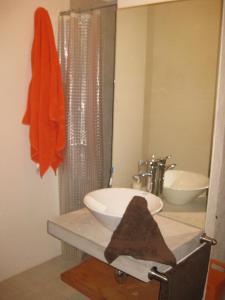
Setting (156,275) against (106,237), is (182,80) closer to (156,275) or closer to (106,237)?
(106,237)

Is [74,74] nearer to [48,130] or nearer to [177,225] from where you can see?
[48,130]

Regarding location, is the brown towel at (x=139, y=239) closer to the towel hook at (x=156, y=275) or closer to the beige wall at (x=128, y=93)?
the towel hook at (x=156, y=275)

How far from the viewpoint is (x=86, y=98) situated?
94.1 inches

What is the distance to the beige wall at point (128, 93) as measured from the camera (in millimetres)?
2107

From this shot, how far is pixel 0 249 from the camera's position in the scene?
2.34 m

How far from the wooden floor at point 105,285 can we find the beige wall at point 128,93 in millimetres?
645

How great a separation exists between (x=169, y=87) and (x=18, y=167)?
1.30m

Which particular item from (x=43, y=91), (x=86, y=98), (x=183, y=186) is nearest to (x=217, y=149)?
(x=183, y=186)

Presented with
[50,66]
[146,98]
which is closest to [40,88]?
[50,66]

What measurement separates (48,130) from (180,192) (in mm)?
1092

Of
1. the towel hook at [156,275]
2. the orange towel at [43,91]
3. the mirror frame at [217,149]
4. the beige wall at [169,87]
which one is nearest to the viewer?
the towel hook at [156,275]

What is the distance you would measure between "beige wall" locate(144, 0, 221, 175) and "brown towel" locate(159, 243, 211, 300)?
48cm

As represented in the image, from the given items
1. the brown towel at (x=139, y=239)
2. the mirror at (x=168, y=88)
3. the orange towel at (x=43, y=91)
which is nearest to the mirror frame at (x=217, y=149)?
the mirror at (x=168, y=88)

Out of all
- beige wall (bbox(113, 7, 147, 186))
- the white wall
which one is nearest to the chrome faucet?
beige wall (bbox(113, 7, 147, 186))
